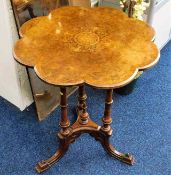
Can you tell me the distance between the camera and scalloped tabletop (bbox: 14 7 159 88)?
1.18 m

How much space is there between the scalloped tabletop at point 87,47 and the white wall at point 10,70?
0.19 meters

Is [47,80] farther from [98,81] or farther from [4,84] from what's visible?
[4,84]

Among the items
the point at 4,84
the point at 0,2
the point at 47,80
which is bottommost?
the point at 4,84

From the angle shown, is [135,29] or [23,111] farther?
[23,111]

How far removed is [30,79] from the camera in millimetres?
1802

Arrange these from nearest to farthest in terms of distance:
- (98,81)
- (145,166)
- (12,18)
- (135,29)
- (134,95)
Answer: (98,81) → (135,29) → (12,18) → (145,166) → (134,95)

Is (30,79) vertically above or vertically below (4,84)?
above

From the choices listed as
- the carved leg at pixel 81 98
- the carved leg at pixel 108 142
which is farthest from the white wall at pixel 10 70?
the carved leg at pixel 108 142

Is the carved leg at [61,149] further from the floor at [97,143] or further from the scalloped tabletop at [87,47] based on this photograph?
the scalloped tabletop at [87,47]

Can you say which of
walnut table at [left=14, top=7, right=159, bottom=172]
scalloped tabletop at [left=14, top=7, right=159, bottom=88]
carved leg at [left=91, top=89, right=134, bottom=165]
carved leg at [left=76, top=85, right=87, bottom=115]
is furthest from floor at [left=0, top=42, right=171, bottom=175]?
scalloped tabletop at [left=14, top=7, right=159, bottom=88]

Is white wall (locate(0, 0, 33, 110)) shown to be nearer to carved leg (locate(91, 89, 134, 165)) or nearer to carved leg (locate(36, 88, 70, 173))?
Answer: carved leg (locate(36, 88, 70, 173))

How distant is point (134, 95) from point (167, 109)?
0.86 feet

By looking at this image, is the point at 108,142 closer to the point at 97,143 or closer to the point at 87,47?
the point at 97,143

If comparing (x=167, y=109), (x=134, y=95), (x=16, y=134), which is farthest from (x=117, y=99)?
(x=16, y=134)
